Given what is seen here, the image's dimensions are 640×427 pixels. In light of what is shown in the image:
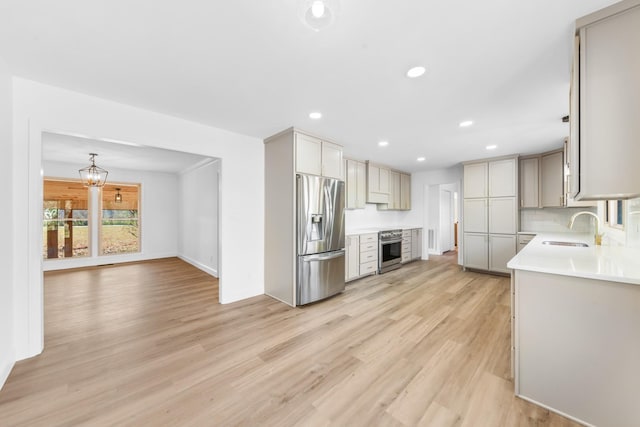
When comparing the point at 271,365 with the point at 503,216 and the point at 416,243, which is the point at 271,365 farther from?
the point at 416,243

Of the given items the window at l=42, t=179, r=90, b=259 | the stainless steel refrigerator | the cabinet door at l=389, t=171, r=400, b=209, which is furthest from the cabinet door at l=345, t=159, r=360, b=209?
the window at l=42, t=179, r=90, b=259

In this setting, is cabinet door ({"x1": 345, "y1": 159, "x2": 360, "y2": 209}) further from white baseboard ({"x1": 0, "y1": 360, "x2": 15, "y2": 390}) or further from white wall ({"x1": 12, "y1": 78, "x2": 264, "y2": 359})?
white baseboard ({"x1": 0, "y1": 360, "x2": 15, "y2": 390})

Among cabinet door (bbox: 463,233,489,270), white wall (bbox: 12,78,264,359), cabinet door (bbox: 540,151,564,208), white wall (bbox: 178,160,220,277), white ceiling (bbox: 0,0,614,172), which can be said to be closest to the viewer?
white ceiling (bbox: 0,0,614,172)

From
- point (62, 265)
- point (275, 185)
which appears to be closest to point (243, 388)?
point (275, 185)

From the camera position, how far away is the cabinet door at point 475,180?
5023 mm

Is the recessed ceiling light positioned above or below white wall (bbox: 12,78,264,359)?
above

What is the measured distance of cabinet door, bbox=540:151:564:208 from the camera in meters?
4.39

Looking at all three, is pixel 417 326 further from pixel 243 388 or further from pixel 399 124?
pixel 399 124

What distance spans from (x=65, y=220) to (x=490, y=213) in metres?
9.64

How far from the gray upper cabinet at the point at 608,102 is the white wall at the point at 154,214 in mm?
8112

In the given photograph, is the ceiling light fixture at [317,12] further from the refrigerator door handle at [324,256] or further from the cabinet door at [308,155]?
the refrigerator door handle at [324,256]

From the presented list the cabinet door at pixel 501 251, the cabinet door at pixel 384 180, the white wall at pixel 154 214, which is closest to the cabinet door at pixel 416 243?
the cabinet door at pixel 384 180

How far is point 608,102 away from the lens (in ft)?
4.35

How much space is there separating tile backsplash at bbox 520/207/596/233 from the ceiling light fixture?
574 centimetres
